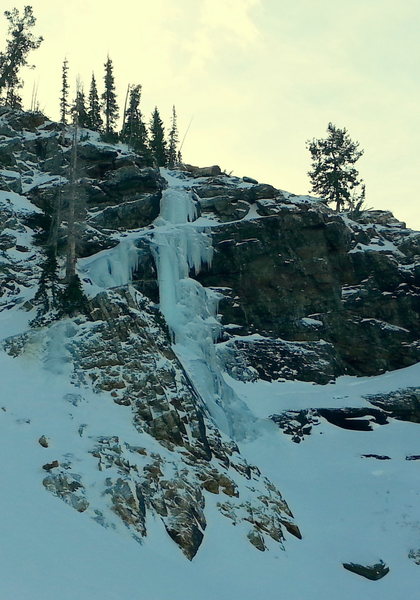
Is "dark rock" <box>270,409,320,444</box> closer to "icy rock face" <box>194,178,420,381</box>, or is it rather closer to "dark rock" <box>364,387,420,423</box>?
"icy rock face" <box>194,178,420,381</box>

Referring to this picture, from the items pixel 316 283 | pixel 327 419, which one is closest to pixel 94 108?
pixel 316 283

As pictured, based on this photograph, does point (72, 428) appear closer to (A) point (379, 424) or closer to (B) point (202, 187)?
(A) point (379, 424)

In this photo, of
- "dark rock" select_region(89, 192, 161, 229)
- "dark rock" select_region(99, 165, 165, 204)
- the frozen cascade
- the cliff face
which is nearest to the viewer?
the cliff face

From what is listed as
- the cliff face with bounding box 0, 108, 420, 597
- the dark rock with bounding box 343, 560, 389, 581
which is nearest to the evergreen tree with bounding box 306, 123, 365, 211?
the cliff face with bounding box 0, 108, 420, 597

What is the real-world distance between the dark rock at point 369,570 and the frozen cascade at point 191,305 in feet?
25.3

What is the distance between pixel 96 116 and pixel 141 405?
45.8m

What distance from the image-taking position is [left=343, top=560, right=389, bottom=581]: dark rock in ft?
52.9

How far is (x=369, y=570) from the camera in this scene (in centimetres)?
1617

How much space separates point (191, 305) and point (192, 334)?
107 inches

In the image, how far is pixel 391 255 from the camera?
3481 centimetres

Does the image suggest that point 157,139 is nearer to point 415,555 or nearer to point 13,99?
point 13,99

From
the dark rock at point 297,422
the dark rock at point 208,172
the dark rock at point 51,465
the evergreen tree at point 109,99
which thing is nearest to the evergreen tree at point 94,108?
the evergreen tree at point 109,99

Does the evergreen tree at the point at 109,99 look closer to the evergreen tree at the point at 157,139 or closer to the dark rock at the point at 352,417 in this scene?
the evergreen tree at the point at 157,139

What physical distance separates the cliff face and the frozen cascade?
0.30ft
